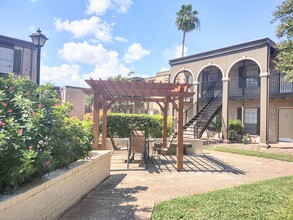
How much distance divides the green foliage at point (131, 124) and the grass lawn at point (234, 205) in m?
7.47

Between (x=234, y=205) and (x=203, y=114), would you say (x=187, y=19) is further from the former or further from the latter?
(x=234, y=205)

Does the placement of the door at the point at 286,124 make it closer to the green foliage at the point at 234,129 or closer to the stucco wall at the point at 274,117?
the stucco wall at the point at 274,117

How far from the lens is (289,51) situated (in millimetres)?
10914

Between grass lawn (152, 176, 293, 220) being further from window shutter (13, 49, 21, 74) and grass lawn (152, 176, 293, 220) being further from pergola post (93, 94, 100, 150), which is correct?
window shutter (13, 49, 21, 74)

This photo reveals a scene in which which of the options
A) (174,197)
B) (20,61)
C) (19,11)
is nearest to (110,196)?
(174,197)

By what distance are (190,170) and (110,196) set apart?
346 cm

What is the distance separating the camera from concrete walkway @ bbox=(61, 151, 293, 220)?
4.12m

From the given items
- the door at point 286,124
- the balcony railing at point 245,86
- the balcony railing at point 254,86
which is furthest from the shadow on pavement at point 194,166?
the balcony railing at point 245,86

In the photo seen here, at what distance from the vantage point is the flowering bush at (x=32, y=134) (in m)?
2.97

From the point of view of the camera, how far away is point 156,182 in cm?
598

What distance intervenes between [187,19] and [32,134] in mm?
28212

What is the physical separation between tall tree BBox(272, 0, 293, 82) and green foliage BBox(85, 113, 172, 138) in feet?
21.2

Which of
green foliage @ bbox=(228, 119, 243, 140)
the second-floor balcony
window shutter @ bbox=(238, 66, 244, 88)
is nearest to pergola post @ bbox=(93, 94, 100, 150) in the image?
green foliage @ bbox=(228, 119, 243, 140)

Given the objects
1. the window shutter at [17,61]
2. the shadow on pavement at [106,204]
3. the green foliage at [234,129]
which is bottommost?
the shadow on pavement at [106,204]
